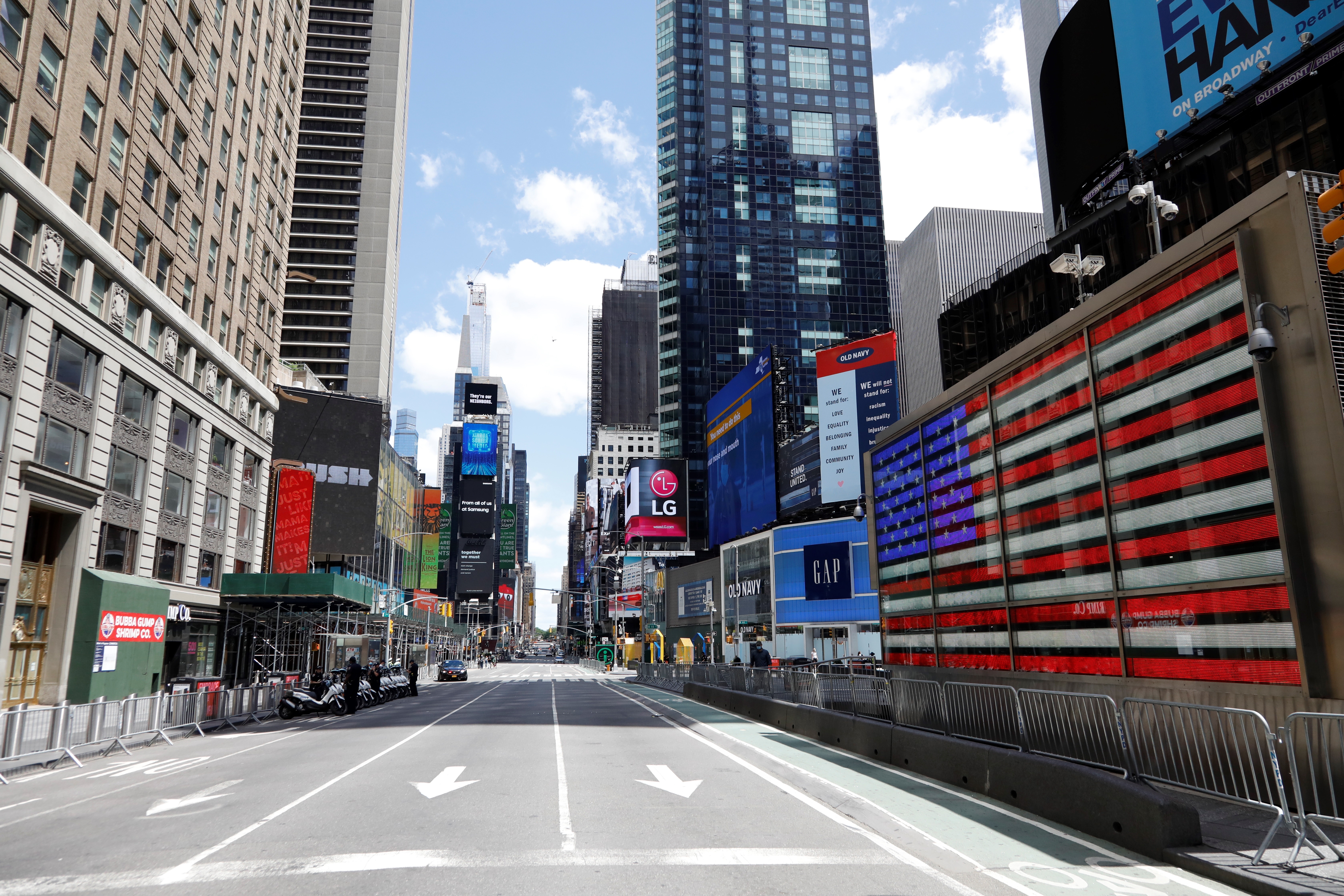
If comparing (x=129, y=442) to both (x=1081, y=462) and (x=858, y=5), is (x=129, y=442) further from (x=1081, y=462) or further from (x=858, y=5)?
(x=858, y=5)

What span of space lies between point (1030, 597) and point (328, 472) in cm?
5780

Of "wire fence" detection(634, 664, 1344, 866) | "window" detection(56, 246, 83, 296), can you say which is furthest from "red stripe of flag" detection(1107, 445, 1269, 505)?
"window" detection(56, 246, 83, 296)

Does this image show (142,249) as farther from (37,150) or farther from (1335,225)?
(1335,225)

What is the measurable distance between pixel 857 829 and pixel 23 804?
40.1 ft

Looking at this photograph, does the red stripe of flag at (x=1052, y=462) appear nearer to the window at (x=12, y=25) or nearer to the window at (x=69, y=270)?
the window at (x=69, y=270)

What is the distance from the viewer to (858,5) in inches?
6270

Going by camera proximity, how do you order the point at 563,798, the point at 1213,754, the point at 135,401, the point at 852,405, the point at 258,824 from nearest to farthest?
the point at 1213,754 < the point at 258,824 < the point at 563,798 < the point at 135,401 < the point at 852,405

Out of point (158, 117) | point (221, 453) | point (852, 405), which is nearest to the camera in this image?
point (158, 117)

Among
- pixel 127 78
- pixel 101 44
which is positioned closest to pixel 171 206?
pixel 127 78

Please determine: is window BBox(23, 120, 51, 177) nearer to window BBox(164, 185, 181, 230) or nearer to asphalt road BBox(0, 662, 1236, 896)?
window BBox(164, 185, 181, 230)

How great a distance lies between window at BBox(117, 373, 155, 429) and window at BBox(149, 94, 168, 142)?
34.2 ft

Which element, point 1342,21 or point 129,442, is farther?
point 129,442

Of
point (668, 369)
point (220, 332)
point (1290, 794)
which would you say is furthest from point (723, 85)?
point (1290, 794)

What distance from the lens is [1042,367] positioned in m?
15.6
